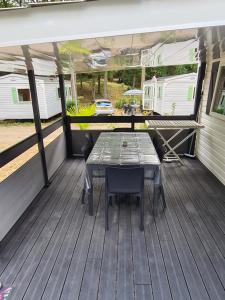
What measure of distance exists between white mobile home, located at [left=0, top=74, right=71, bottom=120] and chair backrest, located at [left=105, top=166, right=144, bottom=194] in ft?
6.86

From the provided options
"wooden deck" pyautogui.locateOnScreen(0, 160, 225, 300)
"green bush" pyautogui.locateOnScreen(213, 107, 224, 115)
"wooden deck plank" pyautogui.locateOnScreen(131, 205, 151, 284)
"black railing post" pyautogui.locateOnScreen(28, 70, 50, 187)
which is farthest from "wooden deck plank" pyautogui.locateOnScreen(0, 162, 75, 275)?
"green bush" pyautogui.locateOnScreen(213, 107, 224, 115)

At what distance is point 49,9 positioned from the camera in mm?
1026

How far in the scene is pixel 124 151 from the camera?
A: 3016mm

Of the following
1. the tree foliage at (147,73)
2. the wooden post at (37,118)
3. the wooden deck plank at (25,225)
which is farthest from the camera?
the tree foliage at (147,73)

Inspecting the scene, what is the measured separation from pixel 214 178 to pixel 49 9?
3.85m

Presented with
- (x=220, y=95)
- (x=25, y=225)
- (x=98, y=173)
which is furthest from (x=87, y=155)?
(x=220, y=95)

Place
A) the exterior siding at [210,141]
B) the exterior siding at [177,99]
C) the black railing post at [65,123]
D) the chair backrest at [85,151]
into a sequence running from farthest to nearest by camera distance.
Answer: the exterior siding at [177,99], the black railing post at [65,123], the exterior siding at [210,141], the chair backrest at [85,151]

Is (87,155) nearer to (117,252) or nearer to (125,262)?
(117,252)

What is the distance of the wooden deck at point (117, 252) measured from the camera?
184 cm

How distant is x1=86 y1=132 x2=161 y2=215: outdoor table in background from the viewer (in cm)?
261

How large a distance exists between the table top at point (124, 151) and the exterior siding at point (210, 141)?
1.33m

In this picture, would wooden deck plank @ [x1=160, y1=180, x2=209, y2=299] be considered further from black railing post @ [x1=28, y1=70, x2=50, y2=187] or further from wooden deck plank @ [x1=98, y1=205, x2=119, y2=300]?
black railing post @ [x1=28, y1=70, x2=50, y2=187]

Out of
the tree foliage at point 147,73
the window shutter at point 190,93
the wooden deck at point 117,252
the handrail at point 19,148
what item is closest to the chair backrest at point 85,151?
the wooden deck at point 117,252

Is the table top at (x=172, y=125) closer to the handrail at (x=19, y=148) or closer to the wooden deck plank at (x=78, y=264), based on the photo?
the handrail at (x=19, y=148)
